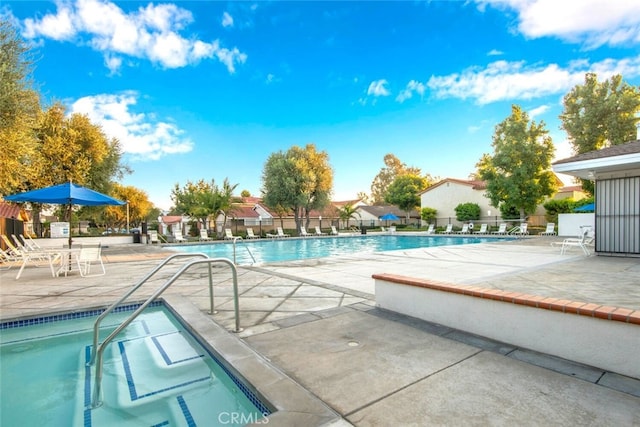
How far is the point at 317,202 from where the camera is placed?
28266mm

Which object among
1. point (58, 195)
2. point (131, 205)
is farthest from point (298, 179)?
point (131, 205)

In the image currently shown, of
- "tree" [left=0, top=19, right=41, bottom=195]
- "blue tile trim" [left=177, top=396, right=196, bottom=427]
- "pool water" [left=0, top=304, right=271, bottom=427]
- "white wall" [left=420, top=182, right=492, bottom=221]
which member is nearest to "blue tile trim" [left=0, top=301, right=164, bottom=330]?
"pool water" [left=0, top=304, right=271, bottom=427]

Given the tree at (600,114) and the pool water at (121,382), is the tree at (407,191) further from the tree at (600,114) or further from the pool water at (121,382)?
the pool water at (121,382)

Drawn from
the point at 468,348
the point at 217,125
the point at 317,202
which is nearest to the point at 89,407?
the point at 468,348

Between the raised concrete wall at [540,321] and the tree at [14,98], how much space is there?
30.7 ft

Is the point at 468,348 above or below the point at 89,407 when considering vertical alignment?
above

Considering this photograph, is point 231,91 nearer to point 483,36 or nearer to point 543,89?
point 483,36

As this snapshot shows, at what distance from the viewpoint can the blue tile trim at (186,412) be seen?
2461mm

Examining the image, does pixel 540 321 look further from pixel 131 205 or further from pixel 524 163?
pixel 131 205

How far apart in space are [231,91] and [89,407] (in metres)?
20.3

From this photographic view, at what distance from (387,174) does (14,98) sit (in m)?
58.0

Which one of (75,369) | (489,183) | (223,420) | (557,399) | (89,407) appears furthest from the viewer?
(489,183)

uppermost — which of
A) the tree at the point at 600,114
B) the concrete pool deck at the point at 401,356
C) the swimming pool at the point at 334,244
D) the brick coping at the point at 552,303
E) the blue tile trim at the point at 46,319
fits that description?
the tree at the point at 600,114
